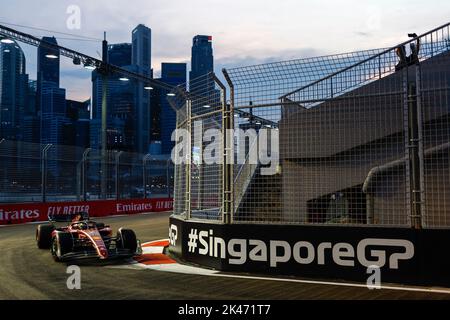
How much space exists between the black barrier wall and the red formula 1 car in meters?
1.92

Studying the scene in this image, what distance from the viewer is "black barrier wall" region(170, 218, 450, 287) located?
697 centimetres

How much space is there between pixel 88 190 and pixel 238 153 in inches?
652

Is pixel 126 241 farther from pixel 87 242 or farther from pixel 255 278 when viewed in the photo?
pixel 255 278

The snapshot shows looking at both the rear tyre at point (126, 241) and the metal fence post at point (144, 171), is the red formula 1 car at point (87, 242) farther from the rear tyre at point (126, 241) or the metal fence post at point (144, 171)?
the metal fence post at point (144, 171)

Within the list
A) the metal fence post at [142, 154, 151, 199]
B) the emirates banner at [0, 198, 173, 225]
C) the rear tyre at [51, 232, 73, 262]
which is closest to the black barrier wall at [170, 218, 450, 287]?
the rear tyre at [51, 232, 73, 262]

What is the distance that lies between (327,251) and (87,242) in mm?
5547

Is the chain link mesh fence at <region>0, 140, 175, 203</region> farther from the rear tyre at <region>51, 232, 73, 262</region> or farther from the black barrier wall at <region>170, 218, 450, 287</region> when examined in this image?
the black barrier wall at <region>170, 218, 450, 287</region>

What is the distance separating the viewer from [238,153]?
873cm

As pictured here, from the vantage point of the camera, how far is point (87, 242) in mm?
10305

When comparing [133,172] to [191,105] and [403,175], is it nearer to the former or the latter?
[191,105]

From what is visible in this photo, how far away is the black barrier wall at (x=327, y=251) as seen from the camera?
6973 millimetres
